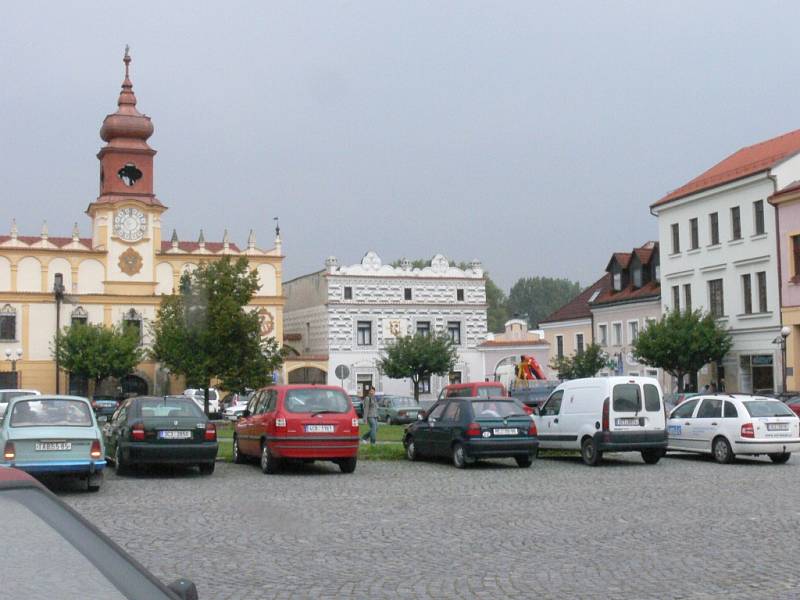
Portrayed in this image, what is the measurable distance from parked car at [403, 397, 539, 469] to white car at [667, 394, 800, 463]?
4319 millimetres

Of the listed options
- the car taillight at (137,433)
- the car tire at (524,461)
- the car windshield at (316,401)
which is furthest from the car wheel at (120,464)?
the car tire at (524,461)

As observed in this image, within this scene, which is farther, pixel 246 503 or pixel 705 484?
pixel 705 484

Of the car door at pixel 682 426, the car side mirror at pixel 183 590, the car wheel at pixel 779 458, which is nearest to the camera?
the car side mirror at pixel 183 590

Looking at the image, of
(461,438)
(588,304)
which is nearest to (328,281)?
(588,304)

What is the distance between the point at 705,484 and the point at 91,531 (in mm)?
16093

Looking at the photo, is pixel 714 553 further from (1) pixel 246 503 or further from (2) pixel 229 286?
(2) pixel 229 286

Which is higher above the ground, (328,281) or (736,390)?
(328,281)

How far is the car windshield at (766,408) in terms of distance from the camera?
→ 22328 millimetres

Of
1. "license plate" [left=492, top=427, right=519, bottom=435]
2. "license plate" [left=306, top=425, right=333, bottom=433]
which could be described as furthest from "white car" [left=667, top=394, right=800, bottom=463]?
"license plate" [left=306, top=425, right=333, bottom=433]

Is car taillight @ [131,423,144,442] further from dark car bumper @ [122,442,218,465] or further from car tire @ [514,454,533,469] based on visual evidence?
car tire @ [514,454,533,469]

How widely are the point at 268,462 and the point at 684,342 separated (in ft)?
103

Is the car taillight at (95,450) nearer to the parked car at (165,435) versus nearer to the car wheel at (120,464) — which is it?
the parked car at (165,435)

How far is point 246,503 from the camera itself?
15430mm

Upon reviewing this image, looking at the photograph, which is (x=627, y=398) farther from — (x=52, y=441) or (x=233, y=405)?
(x=233, y=405)
